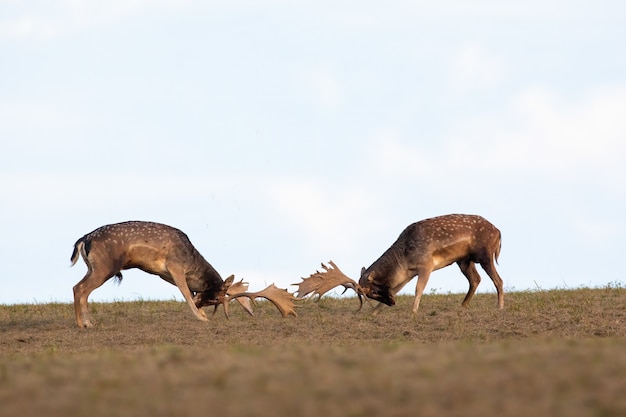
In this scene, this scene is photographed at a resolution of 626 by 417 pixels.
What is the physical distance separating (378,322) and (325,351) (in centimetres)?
786

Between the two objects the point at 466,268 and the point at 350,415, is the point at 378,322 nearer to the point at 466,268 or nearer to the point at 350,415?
the point at 466,268

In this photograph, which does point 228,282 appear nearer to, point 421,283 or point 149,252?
point 149,252

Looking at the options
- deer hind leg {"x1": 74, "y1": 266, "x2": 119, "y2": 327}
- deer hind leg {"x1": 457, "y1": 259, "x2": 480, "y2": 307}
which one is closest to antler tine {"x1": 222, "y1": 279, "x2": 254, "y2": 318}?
deer hind leg {"x1": 74, "y1": 266, "x2": 119, "y2": 327}

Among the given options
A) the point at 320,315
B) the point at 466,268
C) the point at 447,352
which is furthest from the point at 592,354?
the point at 466,268

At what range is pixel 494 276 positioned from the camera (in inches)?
727

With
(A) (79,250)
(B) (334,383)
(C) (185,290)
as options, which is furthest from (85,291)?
(B) (334,383)

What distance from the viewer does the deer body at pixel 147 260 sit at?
16969 millimetres

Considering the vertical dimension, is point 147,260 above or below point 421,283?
above

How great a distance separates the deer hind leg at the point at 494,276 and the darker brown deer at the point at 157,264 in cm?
357

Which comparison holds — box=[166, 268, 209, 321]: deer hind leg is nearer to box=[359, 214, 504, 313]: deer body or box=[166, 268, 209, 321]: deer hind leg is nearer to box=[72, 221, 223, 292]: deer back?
box=[72, 221, 223, 292]: deer back

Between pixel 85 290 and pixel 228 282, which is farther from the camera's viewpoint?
pixel 228 282

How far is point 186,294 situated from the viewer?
57.5 feet

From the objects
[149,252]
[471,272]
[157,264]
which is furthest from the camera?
[471,272]

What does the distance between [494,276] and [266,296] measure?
13.5ft
